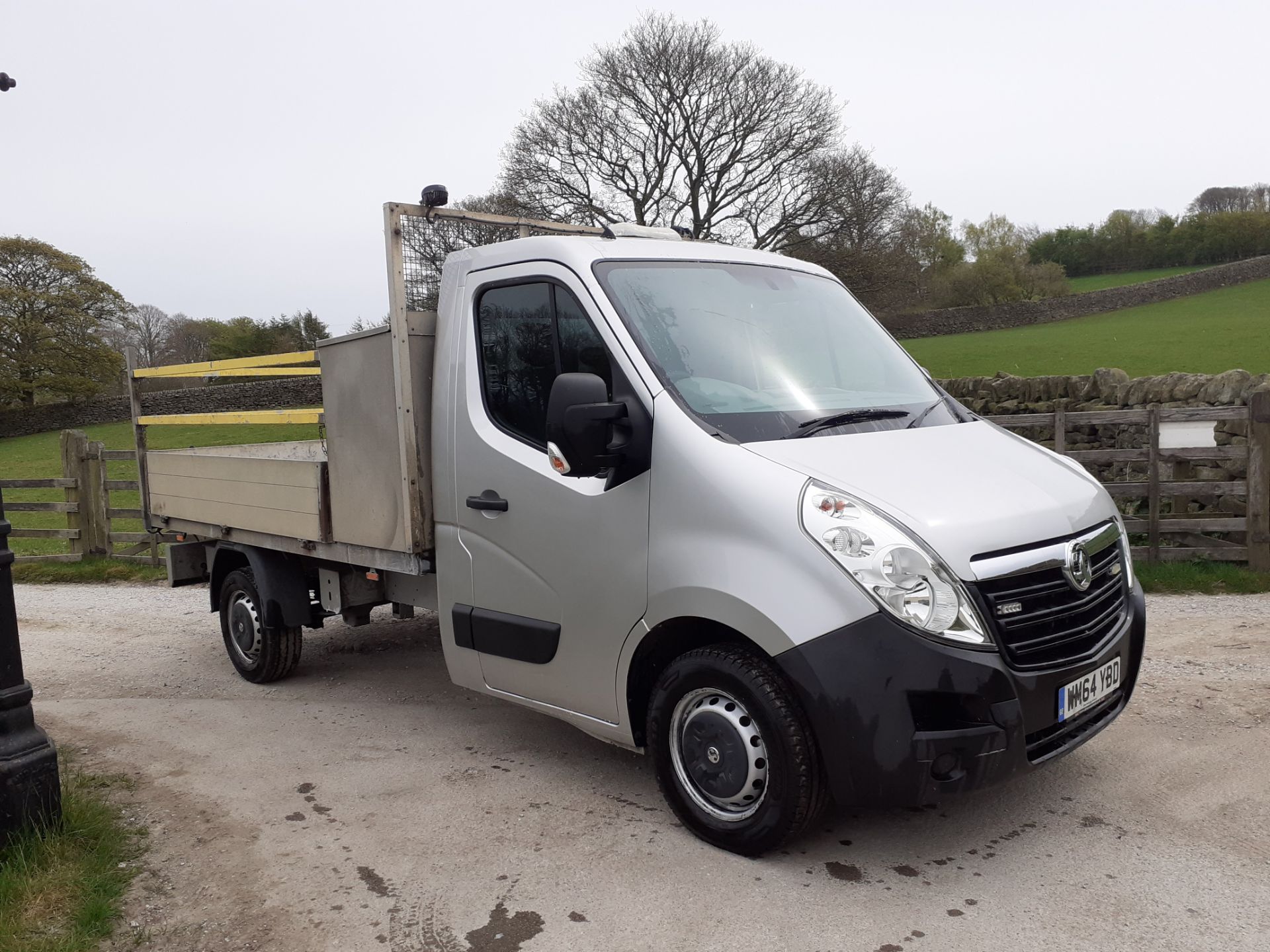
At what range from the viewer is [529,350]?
14.2ft

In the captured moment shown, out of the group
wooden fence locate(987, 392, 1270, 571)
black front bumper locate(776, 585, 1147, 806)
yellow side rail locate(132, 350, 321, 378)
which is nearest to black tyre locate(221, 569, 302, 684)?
yellow side rail locate(132, 350, 321, 378)

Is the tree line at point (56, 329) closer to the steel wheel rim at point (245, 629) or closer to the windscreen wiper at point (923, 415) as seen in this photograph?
the steel wheel rim at point (245, 629)

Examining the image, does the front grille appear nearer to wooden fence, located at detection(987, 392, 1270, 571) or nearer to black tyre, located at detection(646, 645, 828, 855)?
black tyre, located at detection(646, 645, 828, 855)

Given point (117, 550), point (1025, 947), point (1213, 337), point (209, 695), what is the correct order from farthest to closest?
point (1213, 337) → point (117, 550) → point (209, 695) → point (1025, 947)

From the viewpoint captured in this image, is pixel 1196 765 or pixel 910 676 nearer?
pixel 910 676

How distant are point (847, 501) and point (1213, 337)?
108 feet

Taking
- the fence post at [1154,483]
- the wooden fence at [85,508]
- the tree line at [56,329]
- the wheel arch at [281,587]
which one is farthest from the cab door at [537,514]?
the tree line at [56,329]

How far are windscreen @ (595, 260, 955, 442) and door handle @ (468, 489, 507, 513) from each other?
0.98 metres

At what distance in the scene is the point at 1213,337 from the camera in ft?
102

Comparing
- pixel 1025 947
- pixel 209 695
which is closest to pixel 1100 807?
pixel 1025 947

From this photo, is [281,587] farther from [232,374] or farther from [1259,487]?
[1259,487]

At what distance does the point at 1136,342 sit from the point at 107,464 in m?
29.8

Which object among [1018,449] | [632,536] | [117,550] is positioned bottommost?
[117,550]

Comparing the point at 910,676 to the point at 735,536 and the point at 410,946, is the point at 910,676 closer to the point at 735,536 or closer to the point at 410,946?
the point at 735,536
